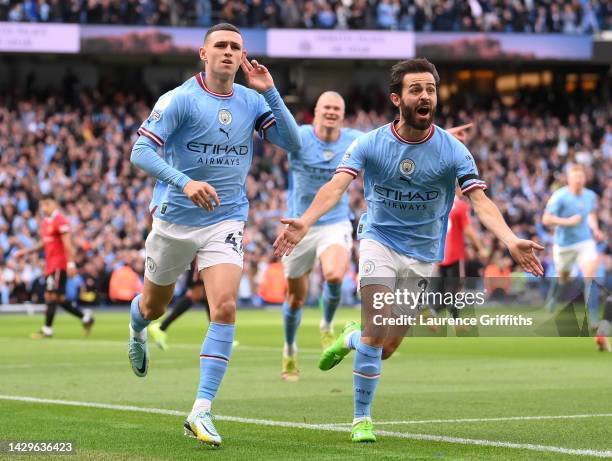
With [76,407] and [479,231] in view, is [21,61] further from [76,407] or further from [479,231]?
[76,407]

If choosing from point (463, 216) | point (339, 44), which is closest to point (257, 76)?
point (463, 216)

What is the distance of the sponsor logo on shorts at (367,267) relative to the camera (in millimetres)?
8461

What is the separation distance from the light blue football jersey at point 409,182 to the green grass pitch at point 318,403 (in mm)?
1301

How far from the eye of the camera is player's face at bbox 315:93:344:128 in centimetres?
1362

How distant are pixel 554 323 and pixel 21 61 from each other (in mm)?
31988

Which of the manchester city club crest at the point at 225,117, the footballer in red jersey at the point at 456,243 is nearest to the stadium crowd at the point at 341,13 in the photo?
the footballer in red jersey at the point at 456,243

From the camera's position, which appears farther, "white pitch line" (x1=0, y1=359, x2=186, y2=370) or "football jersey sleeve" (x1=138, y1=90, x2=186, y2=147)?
"white pitch line" (x1=0, y1=359, x2=186, y2=370)

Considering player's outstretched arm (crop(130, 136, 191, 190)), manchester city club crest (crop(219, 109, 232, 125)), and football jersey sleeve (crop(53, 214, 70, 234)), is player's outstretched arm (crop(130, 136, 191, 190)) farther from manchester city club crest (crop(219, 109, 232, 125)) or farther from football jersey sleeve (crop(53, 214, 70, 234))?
football jersey sleeve (crop(53, 214, 70, 234))

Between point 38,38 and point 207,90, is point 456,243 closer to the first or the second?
point 207,90

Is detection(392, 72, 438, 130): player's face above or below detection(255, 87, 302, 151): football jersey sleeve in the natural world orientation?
above

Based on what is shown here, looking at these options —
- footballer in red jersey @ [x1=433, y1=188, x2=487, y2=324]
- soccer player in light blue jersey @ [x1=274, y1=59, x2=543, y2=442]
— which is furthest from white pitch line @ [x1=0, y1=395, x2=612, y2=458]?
footballer in red jersey @ [x1=433, y1=188, x2=487, y2=324]

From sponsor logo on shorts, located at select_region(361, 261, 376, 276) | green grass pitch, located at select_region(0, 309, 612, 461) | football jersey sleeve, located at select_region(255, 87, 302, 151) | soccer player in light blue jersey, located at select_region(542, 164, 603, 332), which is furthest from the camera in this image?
soccer player in light blue jersey, located at select_region(542, 164, 603, 332)

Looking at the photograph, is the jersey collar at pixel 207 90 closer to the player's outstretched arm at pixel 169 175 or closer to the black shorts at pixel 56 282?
the player's outstretched arm at pixel 169 175

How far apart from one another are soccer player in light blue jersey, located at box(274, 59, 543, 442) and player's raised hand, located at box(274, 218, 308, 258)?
26 cm
